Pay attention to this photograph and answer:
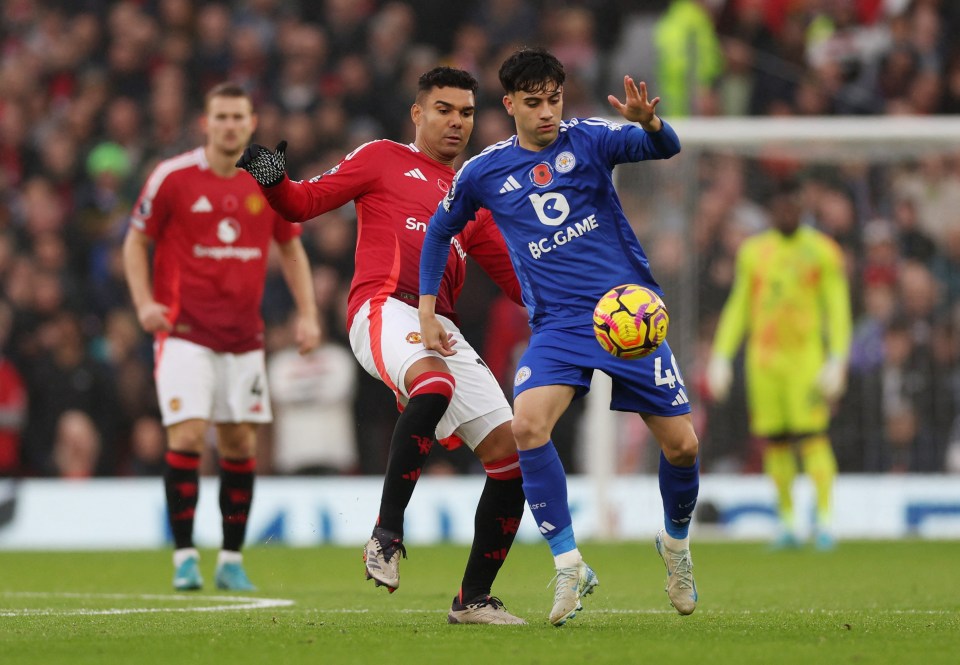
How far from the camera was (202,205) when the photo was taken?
30.9 ft

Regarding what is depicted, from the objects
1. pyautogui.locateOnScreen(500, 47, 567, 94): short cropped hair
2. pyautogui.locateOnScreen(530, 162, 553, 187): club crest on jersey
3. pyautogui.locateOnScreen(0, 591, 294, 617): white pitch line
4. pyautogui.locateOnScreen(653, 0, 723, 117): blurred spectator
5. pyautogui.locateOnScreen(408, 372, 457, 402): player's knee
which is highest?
pyautogui.locateOnScreen(653, 0, 723, 117): blurred spectator

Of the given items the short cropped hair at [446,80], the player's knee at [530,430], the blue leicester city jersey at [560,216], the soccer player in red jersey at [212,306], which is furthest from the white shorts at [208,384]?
the player's knee at [530,430]

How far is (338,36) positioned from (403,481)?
12.2 meters

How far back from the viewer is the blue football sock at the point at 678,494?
664 cm

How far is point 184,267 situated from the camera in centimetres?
939

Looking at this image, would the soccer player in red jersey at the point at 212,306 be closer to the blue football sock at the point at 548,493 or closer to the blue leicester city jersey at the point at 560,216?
the blue leicester city jersey at the point at 560,216

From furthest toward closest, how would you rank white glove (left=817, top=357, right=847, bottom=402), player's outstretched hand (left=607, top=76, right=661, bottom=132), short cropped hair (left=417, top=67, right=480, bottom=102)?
1. white glove (left=817, top=357, right=847, bottom=402)
2. short cropped hair (left=417, top=67, right=480, bottom=102)
3. player's outstretched hand (left=607, top=76, right=661, bottom=132)

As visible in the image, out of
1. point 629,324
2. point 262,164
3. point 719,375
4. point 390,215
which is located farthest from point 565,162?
point 719,375

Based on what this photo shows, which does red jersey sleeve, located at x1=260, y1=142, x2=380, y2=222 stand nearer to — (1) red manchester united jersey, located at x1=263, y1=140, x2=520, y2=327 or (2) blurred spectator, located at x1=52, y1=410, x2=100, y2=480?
(1) red manchester united jersey, located at x1=263, y1=140, x2=520, y2=327

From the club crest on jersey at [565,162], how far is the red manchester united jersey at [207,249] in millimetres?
3368

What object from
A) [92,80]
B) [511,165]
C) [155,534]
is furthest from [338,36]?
[511,165]

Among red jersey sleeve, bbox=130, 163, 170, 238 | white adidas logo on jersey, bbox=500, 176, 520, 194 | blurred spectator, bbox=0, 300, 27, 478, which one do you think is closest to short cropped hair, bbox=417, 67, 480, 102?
white adidas logo on jersey, bbox=500, 176, 520, 194

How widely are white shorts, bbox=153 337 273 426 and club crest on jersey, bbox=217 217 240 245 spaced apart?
0.65 metres

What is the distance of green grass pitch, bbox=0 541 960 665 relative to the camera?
529 cm
